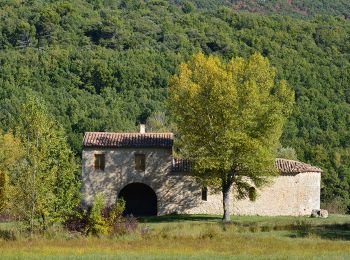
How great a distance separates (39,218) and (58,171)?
7.95 feet

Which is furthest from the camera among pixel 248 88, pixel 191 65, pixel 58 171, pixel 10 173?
pixel 191 65

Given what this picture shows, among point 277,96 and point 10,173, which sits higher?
point 277,96

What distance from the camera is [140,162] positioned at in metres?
52.0

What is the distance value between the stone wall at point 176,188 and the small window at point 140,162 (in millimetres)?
230

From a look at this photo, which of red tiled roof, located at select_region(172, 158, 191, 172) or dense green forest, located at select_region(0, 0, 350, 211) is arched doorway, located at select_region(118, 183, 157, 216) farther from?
Answer: dense green forest, located at select_region(0, 0, 350, 211)

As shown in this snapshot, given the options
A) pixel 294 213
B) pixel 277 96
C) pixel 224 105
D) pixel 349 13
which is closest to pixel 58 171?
pixel 224 105

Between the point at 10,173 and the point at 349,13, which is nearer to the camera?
the point at 10,173

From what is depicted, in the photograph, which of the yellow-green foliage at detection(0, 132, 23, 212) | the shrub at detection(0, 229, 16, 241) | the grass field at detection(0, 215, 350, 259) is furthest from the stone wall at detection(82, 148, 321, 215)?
the shrub at detection(0, 229, 16, 241)

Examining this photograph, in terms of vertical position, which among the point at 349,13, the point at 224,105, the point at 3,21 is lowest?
the point at 224,105

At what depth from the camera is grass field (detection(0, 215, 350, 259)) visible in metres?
27.5

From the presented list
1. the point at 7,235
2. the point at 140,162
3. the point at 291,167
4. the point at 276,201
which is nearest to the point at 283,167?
the point at 291,167

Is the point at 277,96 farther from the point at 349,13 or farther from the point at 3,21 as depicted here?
the point at 349,13

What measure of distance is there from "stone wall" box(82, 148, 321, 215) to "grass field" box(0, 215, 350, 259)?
12.0m

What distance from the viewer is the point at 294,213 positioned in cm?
5222
